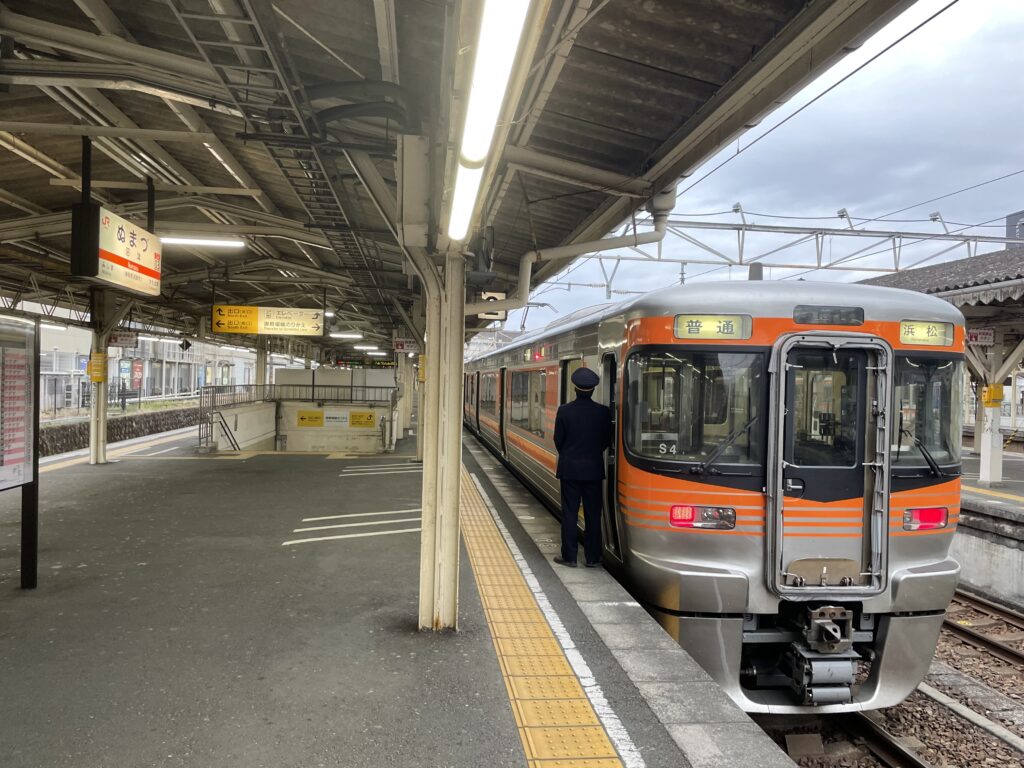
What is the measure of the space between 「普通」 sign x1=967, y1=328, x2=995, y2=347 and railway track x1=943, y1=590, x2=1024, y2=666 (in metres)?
6.05

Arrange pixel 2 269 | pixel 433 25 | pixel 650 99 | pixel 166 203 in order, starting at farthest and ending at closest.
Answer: pixel 2 269 < pixel 166 203 < pixel 650 99 < pixel 433 25

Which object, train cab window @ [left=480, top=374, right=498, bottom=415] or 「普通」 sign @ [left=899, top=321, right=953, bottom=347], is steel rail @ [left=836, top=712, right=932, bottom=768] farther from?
train cab window @ [left=480, top=374, right=498, bottom=415]

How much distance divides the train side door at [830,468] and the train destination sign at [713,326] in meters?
0.29

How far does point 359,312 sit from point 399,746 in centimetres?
1671

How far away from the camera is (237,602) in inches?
185

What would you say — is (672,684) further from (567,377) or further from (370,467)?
(370,467)

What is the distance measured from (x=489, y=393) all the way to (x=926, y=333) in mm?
10998

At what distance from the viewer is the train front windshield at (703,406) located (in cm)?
423

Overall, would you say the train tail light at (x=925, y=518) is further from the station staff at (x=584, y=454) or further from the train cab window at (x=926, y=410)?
the station staff at (x=584, y=454)

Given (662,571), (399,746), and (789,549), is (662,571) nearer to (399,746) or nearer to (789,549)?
(789,549)

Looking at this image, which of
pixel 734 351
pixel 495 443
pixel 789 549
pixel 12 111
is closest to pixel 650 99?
pixel 734 351

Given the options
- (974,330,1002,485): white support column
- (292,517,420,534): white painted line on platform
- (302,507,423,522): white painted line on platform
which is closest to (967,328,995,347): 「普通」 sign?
(974,330,1002,485): white support column

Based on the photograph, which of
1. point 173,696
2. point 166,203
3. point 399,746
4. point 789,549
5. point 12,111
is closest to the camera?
point 399,746

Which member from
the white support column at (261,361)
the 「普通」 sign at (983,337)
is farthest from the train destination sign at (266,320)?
the 「普通」 sign at (983,337)
